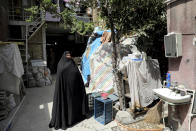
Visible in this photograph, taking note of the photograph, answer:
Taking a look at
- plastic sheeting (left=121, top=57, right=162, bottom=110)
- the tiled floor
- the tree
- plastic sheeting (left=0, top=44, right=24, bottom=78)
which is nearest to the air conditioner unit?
plastic sheeting (left=121, top=57, right=162, bottom=110)

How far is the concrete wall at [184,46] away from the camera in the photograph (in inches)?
102

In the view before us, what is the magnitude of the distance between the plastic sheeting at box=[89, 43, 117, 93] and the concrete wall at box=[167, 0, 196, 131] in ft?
8.42

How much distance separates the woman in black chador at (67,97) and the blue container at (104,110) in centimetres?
37

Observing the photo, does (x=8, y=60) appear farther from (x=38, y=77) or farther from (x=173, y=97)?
(x=173, y=97)

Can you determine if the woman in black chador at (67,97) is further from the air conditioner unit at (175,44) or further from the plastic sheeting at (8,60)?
the air conditioner unit at (175,44)

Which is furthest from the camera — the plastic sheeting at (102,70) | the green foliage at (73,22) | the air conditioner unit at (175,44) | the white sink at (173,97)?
the plastic sheeting at (102,70)

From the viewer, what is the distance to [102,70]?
568cm

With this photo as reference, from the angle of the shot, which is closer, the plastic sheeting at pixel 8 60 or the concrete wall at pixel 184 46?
the concrete wall at pixel 184 46

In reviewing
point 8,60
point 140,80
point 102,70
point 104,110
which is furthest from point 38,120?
point 140,80

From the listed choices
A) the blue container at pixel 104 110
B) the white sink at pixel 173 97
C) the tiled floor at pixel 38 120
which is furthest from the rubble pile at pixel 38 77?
the white sink at pixel 173 97

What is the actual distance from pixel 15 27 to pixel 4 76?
292 inches

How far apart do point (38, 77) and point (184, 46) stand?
24.2ft

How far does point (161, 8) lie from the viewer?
4.38m

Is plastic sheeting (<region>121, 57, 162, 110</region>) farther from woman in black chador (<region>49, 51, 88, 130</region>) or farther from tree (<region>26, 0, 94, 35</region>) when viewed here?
tree (<region>26, 0, 94, 35</region>)
